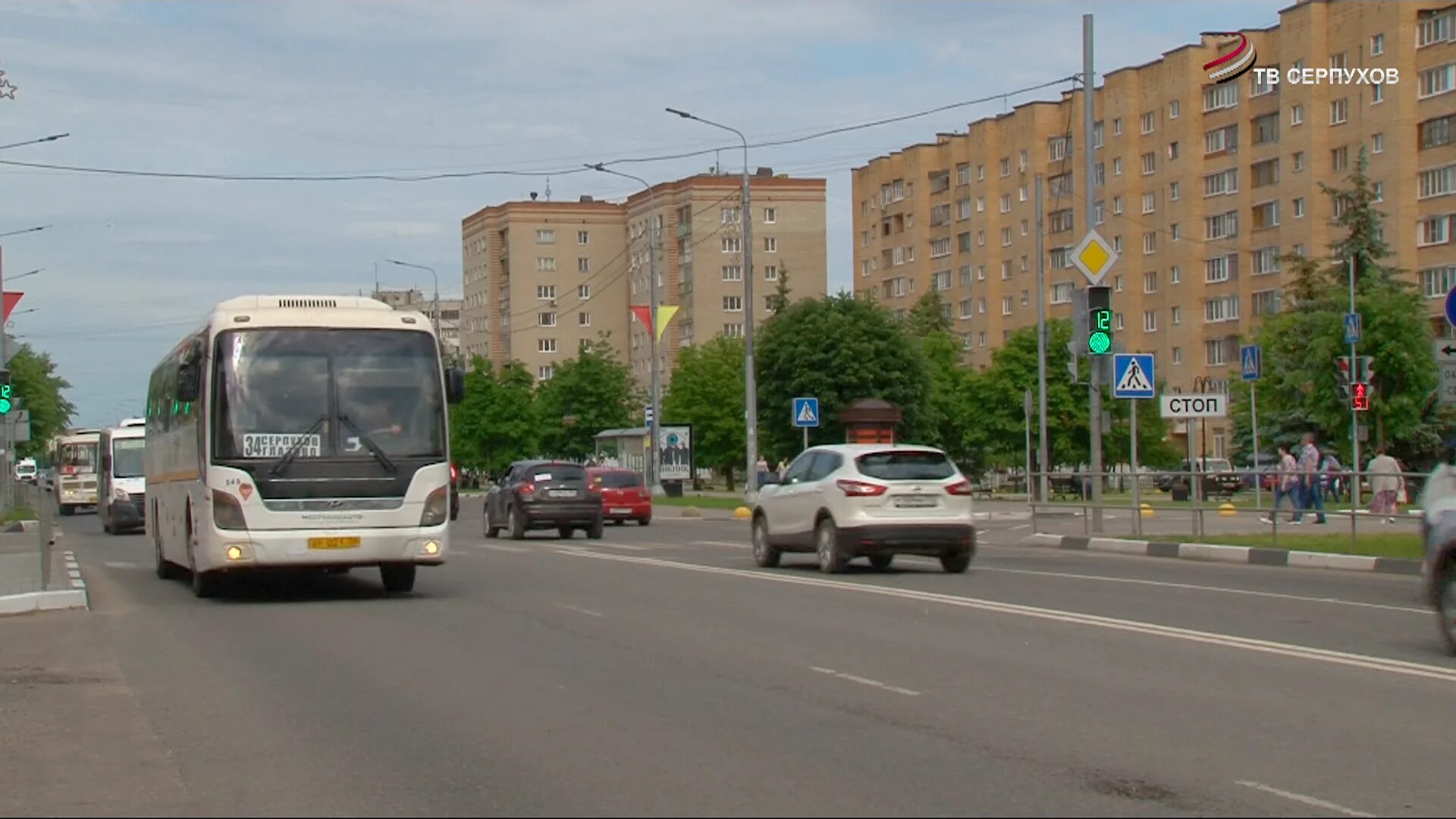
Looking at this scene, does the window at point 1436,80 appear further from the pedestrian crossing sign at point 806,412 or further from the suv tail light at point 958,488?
the suv tail light at point 958,488

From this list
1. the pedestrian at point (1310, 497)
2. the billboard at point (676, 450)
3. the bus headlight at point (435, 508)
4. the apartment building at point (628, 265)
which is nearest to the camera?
the bus headlight at point (435, 508)

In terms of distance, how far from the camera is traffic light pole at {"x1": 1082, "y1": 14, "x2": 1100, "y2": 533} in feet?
96.4

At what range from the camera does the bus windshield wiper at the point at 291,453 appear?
58.2 feet

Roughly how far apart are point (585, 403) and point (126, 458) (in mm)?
45240

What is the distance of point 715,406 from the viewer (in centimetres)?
8175

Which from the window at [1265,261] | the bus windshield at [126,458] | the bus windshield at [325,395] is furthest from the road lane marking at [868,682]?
the window at [1265,261]

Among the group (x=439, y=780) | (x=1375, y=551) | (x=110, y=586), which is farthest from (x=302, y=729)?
(x=1375, y=551)

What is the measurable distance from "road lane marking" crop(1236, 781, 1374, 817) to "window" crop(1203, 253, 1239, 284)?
260 ft

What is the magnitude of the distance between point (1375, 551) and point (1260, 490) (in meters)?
3.49

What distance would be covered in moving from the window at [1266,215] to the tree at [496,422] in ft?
121

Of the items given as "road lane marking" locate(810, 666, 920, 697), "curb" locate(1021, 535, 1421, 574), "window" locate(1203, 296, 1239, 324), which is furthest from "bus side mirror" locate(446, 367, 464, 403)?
"window" locate(1203, 296, 1239, 324)

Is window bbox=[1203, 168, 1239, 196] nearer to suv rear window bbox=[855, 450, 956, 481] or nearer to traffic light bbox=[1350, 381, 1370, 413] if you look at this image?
traffic light bbox=[1350, 381, 1370, 413]

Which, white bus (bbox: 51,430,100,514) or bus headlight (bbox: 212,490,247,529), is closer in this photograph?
bus headlight (bbox: 212,490,247,529)

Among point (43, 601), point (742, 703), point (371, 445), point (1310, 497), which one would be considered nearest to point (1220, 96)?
point (1310, 497)
